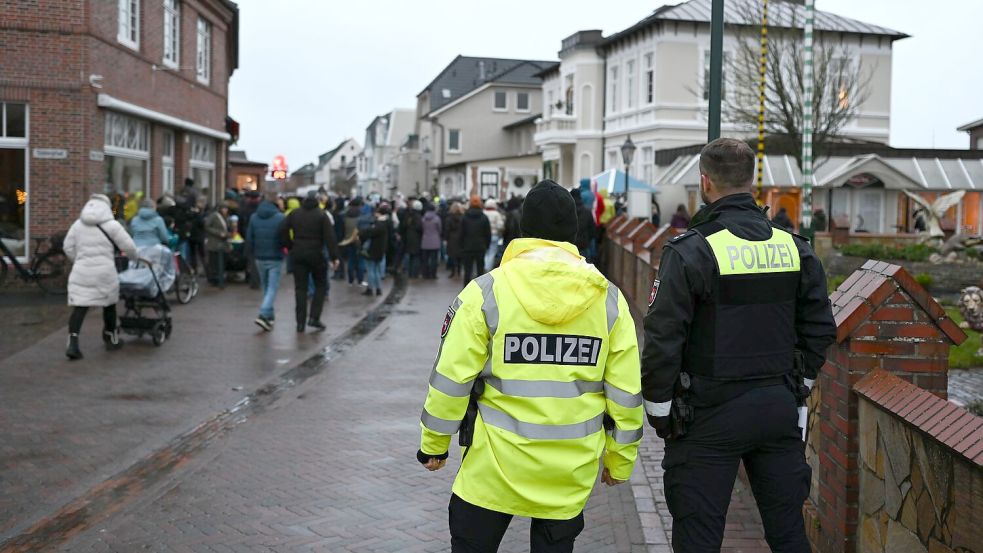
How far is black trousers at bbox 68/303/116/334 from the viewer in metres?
11.5

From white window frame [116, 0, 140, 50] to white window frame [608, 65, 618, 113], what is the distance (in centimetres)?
2804

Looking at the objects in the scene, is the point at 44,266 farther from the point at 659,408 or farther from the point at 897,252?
the point at 659,408

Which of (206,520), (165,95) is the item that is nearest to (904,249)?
(165,95)

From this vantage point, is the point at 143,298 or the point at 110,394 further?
the point at 143,298

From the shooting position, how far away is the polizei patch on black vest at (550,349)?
3783 millimetres

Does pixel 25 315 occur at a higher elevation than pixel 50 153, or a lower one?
lower

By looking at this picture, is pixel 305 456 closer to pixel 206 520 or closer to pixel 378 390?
pixel 206 520

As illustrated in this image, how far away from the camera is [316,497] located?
21.4 feet

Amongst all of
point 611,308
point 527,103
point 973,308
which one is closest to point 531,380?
point 611,308

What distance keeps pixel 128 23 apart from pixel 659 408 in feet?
67.1

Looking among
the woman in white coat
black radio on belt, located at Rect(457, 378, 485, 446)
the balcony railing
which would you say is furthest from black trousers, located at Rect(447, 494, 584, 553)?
the balcony railing

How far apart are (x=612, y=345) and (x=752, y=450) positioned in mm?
708

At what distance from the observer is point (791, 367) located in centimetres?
411

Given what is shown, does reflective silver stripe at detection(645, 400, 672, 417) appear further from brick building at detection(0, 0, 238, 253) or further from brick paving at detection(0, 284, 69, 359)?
brick building at detection(0, 0, 238, 253)
